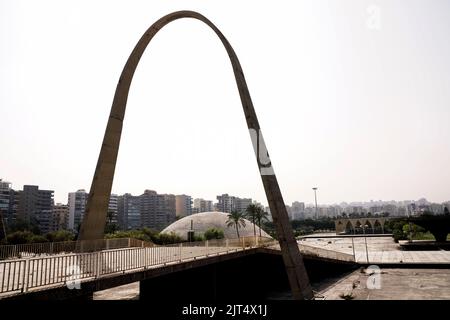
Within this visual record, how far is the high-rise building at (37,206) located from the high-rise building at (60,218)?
6820mm

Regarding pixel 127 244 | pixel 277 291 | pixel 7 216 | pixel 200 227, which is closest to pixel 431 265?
pixel 277 291

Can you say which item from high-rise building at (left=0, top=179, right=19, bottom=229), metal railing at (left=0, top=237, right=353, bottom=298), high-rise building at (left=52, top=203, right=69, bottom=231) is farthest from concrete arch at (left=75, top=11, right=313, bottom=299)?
high-rise building at (left=52, top=203, right=69, bottom=231)

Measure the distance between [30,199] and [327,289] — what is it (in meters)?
163

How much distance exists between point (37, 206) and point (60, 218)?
2139 cm

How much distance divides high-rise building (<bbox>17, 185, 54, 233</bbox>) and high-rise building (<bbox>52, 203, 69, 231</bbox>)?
6820mm

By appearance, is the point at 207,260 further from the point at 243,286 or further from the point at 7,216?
the point at 7,216

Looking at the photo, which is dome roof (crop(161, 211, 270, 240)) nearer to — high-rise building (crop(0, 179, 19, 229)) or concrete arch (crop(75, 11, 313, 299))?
concrete arch (crop(75, 11, 313, 299))

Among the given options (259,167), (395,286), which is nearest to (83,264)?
(259,167)

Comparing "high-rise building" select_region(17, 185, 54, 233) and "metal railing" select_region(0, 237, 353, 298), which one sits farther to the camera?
"high-rise building" select_region(17, 185, 54, 233)

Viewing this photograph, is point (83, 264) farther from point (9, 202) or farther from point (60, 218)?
point (60, 218)

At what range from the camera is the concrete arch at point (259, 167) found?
18.6m

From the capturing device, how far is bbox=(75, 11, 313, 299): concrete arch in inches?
731

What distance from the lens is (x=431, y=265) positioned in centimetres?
4297
